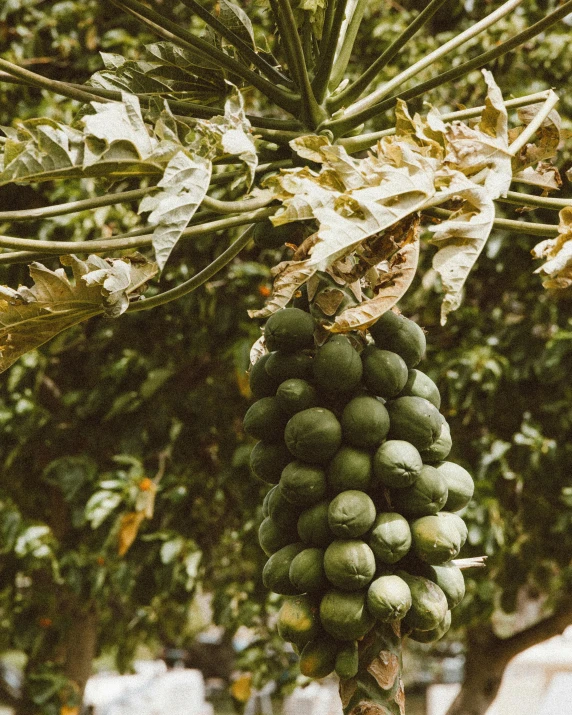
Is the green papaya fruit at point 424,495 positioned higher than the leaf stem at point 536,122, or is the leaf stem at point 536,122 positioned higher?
the leaf stem at point 536,122

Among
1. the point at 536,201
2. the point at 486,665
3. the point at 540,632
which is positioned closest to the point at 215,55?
the point at 536,201

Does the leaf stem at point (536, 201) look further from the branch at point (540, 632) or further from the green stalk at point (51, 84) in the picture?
the branch at point (540, 632)

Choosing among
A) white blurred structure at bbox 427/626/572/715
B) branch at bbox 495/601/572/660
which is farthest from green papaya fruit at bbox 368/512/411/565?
white blurred structure at bbox 427/626/572/715

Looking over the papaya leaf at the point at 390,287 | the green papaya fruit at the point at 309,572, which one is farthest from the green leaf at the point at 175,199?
the green papaya fruit at the point at 309,572

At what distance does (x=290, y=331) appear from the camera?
131 cm

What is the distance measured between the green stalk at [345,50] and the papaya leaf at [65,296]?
21.6 inches

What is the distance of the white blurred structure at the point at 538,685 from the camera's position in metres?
7.64

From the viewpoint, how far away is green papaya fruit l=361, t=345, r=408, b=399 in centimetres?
129

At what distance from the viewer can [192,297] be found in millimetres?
3766

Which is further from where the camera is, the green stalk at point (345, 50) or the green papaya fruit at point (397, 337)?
the green stalk at point (345, 50)

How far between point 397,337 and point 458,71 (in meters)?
0.49

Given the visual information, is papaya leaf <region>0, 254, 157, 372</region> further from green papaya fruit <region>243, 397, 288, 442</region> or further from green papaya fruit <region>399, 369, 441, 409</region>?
green papaya fruit <region>399, 369, 441, 409</region>

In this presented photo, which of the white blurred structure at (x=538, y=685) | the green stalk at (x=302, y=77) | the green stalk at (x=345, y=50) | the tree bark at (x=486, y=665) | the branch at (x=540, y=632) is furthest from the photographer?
the white blurred structure at (x=538, y=685)

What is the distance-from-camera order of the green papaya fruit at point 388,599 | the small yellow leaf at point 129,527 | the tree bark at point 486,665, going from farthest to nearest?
the tree bark at point 486,665, the small yellow leaf at point 129,527, the green papaya fruit at point 388,599
